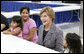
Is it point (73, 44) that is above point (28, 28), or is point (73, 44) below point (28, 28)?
above

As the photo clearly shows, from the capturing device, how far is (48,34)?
2.14 metres

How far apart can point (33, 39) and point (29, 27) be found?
0.17m

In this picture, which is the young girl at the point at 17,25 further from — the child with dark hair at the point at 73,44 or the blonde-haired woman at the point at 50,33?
the child with dark hair at the point at 73,44

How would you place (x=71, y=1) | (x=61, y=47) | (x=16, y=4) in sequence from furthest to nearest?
(x=71, y=1)
(x=16, y=4)
(x=61, y=47)

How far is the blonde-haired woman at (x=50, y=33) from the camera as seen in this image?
6.82 feet

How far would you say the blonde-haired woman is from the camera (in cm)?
208

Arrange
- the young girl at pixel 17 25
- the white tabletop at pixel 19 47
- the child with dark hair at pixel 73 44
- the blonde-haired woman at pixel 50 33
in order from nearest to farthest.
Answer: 1. the white tabletop at pixel 19 47
2. the child with dark hair at pixel 73 44
3. the blonde-haired woman at pixel 50 33
4. the young girl at pixel 17 25

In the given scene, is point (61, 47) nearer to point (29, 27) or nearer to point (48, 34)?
point (48, 34)

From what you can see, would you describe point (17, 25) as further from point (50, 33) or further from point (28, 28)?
point (50, 33)

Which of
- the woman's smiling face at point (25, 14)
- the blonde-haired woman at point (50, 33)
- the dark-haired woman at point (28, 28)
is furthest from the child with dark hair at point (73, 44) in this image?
the woman's smiling face at point (25, 14)

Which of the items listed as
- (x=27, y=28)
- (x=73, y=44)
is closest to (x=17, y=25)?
(x=27, y=28)

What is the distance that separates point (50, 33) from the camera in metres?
2.13

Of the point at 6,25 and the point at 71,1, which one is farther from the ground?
the point at 6,25

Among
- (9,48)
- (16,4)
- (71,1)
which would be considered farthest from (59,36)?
(71,1)
